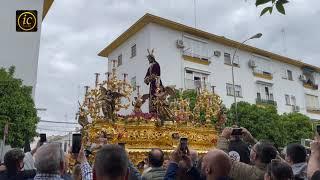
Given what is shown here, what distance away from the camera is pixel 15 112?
821 inches

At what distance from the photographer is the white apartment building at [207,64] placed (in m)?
30.5

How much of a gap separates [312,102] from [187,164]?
4232cm

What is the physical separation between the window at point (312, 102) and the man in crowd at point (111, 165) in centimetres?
4237

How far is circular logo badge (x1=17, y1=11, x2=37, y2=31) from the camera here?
8.40 meters

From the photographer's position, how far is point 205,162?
359 cm

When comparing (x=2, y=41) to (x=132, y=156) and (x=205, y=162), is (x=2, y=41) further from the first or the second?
(x=205, y=162)

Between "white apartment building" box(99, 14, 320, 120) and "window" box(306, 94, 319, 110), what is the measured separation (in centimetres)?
25

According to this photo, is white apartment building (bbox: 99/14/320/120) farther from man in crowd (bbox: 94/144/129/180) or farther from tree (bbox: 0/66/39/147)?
man in crowd (bbox: 94/144/129/180)

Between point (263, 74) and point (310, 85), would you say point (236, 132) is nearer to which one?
point (263, 74)

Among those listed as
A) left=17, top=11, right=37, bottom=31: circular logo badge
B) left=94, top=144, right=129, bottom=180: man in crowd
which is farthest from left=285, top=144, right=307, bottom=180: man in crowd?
left=17, top=11, right=37, bottom=31: circular logo badge

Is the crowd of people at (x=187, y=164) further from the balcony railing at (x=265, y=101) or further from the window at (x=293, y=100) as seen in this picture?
the window at (x=293, y=100)

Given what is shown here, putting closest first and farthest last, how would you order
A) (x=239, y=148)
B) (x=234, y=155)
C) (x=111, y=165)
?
(x=111, y=165), (x=234, y=155), (x=239, y=148)

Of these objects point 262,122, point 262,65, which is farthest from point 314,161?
point 262,65

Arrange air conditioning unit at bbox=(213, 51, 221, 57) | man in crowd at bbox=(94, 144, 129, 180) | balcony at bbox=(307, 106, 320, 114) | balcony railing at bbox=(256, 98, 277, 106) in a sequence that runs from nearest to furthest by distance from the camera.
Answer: man in crowd at bbox=(94, 144, 129, 180)
air conditioning unit at bbox=(213, 51, 221, 57)
balcony railing at bbox=(256, 98, 277, 106)
balcony at bbox=(307, 106, 320, 114)
